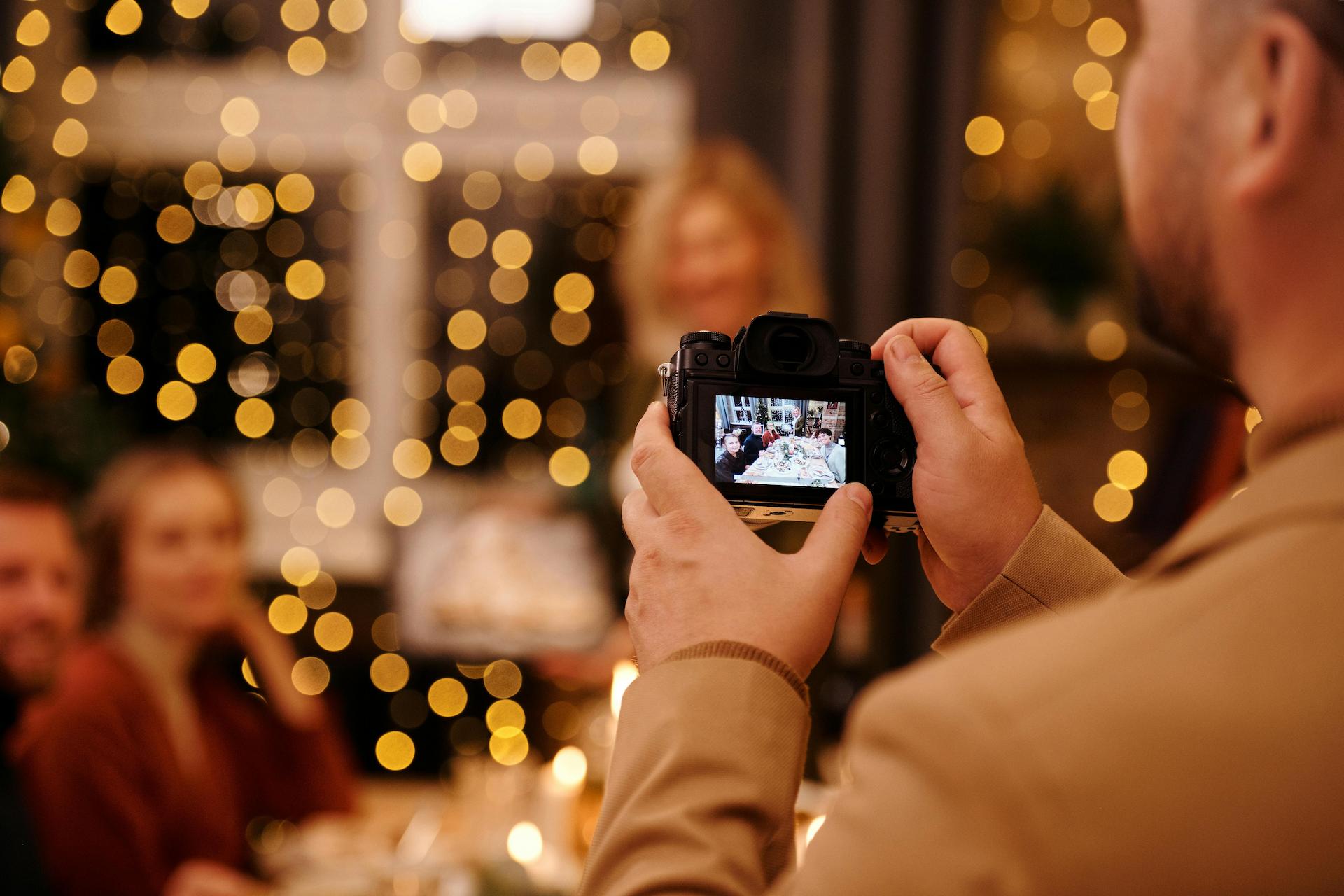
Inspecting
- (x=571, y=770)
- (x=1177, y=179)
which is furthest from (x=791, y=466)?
(x=571, y=770)

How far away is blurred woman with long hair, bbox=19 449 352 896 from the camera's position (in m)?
1.42

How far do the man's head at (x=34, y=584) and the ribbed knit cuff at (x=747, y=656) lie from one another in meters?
1.34

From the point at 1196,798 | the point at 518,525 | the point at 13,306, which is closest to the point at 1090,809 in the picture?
the point at 1196,798

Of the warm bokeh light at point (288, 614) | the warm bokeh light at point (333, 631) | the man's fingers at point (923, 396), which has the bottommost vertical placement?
the warm bokeh light at point (333, 631)

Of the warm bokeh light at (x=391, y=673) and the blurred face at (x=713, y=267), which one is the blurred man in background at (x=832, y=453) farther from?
the warm bokeh light at (x=391, y=673)

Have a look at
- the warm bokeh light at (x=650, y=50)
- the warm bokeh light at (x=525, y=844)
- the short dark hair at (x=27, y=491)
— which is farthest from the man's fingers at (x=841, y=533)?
the warm bokeh light at (x=650, y=50)

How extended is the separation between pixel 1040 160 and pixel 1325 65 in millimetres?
2288

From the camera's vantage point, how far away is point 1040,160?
247 centimetres

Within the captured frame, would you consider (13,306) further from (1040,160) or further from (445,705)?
(1040,160)

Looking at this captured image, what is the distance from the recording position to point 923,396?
60cm

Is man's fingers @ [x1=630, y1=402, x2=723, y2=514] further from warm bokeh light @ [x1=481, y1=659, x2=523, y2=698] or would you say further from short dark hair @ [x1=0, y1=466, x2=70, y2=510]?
warm bokeh light @ [x1=481, y1=659, x2=523, y2=698]

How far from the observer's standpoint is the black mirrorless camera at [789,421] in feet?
1.93

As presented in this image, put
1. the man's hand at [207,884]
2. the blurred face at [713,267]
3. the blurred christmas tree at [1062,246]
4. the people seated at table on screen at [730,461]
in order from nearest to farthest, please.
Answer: the people seated at table on screen at [730,461]
the man's hand at [207,884]
the blurred face at [713,267]
the blurred christmas tree at [1062,246]

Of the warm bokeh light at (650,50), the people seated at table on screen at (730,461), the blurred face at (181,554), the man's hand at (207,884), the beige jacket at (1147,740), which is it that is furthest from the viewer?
the warm bokeh light at (650,50)
